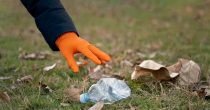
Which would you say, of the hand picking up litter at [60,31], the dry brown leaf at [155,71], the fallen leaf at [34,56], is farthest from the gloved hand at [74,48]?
the fallen leaf at [34,56]

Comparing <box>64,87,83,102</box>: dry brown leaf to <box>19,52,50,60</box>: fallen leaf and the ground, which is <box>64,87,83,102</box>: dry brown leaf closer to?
the ground

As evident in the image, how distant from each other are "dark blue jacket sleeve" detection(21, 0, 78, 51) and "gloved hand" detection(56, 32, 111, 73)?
44mm

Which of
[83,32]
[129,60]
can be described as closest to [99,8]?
[83,32]

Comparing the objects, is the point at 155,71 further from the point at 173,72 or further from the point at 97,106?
the point at 97,106

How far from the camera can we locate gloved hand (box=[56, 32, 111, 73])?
10.1ft

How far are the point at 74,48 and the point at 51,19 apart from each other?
0.25 meters

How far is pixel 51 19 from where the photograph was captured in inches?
123

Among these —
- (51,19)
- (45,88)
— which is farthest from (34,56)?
(51,19)

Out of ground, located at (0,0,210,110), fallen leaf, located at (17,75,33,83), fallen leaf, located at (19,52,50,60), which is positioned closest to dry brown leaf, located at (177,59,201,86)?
ground, located at (0,0,210,110)

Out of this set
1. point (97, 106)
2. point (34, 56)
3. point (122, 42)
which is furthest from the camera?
point (122, 42)

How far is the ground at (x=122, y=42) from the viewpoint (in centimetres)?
296

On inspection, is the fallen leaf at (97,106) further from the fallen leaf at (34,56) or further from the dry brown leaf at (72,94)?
the fallen leaf at (34,56)

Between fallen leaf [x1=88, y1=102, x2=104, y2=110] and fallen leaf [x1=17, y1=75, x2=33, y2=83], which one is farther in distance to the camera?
fallen leaf [x1=17, y1=75, x2=33, y2=83]

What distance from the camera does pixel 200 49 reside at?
19.0 feet
